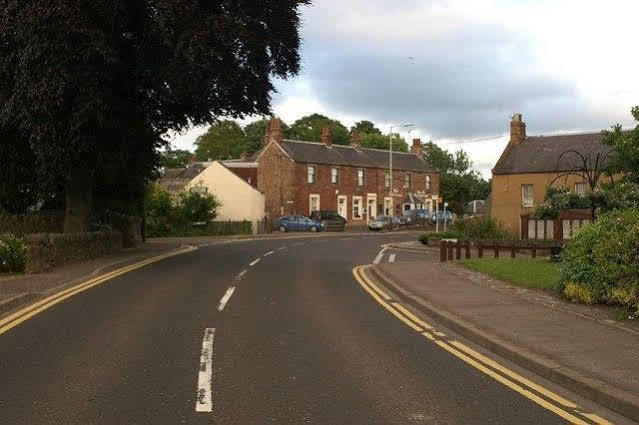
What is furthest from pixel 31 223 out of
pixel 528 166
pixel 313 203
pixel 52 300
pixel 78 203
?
pixel 313 203

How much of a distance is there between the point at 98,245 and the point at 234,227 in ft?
101

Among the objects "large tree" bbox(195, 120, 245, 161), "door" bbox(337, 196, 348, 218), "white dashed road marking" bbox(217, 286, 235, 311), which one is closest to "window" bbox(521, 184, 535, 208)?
"door" bbox(337, 196, 348, 218)

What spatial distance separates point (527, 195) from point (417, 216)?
21831mm

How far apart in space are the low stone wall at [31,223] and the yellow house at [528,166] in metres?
32.1

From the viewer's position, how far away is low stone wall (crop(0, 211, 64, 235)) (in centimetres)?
2484

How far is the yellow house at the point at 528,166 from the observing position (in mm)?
49562

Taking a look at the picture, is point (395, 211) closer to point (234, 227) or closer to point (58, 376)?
point (234, 227)

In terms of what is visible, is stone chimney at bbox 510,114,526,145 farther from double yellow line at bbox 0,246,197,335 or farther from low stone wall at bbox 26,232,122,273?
double yellow line at bbox 0,246,197,335

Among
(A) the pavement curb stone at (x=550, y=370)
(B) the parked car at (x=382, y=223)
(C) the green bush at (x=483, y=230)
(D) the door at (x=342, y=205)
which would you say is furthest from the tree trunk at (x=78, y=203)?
(D) the door at (x=342, y=205)

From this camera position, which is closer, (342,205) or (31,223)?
(31,223)

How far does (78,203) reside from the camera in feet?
83.2

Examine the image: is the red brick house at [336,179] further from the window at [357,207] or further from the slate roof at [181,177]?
the slate roof at [181,177]

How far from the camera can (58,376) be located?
303 inches

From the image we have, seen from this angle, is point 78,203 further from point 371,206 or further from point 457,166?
point 457,166
